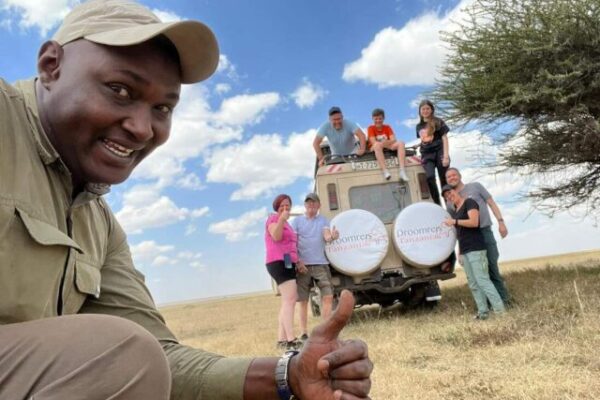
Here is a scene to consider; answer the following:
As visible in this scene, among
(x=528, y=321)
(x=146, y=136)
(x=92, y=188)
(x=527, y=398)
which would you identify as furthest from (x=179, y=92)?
(x=528, y=321)

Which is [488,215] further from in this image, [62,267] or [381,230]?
[62,267]

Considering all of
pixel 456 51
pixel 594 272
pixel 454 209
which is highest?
pixel 456 51

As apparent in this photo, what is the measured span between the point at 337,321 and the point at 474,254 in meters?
5.07

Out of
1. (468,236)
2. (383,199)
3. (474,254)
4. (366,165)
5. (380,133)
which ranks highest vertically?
(380,133)

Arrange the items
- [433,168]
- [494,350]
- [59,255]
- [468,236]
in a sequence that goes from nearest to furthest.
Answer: [59,255]
[494,350]
[468,236]
[433,168]

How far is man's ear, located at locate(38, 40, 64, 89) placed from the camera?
153 cm

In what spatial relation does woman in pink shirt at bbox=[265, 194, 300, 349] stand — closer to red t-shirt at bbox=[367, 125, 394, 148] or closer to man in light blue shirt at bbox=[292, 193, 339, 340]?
man in light blue shirt at bbox=[292, 193, 339, 340]

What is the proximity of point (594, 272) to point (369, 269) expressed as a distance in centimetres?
465

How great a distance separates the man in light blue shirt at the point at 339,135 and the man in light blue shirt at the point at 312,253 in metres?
1.28

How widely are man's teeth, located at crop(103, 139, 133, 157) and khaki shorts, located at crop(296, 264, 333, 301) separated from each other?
5.25m

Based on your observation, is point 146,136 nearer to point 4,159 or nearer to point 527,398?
point 4,159

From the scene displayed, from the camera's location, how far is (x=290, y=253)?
6258mm

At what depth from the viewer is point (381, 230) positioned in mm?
6922

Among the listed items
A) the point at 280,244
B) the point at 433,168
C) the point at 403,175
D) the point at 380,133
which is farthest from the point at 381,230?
the point at 380,133
